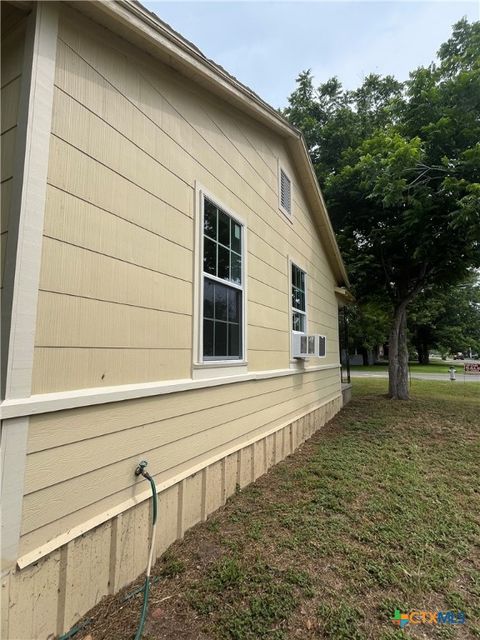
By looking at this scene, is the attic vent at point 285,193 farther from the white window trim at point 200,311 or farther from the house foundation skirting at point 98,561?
the house foundation skirting at point 98,561

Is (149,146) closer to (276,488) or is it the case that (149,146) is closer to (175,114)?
(175,114)

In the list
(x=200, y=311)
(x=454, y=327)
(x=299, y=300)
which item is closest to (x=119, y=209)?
(x=200, y=311)

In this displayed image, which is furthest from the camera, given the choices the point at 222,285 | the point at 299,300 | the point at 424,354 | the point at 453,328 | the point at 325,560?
the point at 424,354

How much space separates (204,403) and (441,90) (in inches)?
373

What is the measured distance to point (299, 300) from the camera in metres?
6.09

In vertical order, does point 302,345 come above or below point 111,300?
below

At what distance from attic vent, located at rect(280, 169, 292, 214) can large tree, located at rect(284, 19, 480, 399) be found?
2935 mm

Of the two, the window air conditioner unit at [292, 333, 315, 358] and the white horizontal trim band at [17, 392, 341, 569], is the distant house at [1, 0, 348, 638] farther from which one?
the window air conditioner unit at [292, 333, 315, 358]

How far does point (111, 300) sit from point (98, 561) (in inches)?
61.9

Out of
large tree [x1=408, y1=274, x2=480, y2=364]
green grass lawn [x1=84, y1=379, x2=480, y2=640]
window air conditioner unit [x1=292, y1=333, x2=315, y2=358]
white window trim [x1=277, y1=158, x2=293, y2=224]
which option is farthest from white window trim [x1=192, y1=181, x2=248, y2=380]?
large tree [x1=408, y1=274, x2=480, y2=364]

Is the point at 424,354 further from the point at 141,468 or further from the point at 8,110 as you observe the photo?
the point at 8,110

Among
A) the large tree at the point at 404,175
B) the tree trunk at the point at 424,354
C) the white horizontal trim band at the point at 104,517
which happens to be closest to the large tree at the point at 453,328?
the tree trunk at the point at 424,354

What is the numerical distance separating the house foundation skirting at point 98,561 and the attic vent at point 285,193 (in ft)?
12.8

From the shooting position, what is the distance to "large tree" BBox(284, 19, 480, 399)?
7531 millimetres
